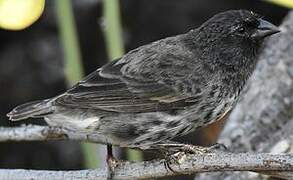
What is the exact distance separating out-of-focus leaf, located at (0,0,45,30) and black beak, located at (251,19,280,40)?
1.18 meters

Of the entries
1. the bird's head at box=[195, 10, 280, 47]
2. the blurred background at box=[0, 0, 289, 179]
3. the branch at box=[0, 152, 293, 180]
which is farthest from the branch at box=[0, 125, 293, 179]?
the blurred background at box=[0, 0, 289, 179]

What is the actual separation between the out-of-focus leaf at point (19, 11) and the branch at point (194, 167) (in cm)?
73

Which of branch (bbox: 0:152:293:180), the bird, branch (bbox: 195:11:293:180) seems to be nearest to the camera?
branch (bbox: 0:152:293:180)

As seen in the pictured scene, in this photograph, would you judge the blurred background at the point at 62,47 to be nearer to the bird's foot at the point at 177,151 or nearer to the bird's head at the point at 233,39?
the bird's head at the point at 233,39

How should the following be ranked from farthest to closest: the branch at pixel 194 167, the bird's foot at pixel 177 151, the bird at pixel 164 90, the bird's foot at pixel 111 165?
the bird at pixel 164 90, the bird's foot at pixel 111 165, the bird's foot at pixel 177 151, the branch at pixel 194 167

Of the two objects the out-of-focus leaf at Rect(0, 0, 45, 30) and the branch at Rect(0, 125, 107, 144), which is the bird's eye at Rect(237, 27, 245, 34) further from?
the out-of-focus leaf at Rect(0, 0, 45, 30)

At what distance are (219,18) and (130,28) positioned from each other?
265 cm

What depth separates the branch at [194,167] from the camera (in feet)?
10.3

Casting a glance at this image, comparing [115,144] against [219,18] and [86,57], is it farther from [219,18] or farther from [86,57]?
[86,57]

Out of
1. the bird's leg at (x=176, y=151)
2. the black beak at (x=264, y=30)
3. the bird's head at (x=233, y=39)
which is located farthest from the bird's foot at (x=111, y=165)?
the black beak at (x=264, y=30)

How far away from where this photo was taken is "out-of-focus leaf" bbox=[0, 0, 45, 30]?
3576 millimetres

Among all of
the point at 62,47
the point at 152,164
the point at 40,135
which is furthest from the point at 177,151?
the point at 62,47

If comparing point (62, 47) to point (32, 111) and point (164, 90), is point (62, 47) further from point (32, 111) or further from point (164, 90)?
point (164, 90)

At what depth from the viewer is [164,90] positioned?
3932 mm
